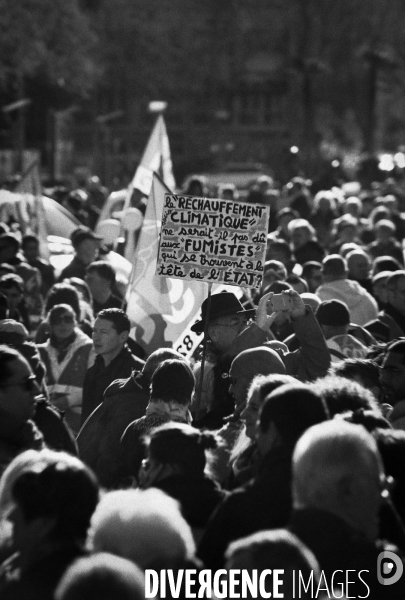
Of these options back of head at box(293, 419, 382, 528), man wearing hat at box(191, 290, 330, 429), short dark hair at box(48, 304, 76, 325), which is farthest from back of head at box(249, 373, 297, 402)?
short dark hair at box(48, 304, 76, 325)

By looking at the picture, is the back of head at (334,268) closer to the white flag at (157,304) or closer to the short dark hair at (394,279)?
the short dark hair at (394,279)

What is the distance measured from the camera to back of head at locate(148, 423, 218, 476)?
192 inches

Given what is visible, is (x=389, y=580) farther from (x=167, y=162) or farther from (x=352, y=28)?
(x=352, y=28)

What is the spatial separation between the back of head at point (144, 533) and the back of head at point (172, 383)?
2.31 meters

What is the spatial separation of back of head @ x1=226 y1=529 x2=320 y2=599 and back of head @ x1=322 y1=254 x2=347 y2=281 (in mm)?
7579

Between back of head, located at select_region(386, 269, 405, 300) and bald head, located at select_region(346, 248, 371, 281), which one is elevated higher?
bald head, located at select_region(346, 248, 371, 281)

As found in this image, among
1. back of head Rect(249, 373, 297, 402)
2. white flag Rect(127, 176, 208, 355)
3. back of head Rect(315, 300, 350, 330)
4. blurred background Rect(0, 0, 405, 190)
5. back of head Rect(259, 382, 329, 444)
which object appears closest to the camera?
back of head Rect(259, 382, 329, 444)

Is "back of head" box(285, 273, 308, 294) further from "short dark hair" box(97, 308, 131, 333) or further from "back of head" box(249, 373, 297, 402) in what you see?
"back of head" box(249, 373, 297, 402)

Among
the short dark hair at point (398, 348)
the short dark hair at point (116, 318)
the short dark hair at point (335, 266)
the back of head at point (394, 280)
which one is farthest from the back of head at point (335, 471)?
the short dark hair at point (335, 266)

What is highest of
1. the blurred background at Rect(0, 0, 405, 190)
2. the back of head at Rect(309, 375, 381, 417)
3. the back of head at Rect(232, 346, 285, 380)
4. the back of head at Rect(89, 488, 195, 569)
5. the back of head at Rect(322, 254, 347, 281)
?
the blurred background at Rect(0, 0, 405, 190)

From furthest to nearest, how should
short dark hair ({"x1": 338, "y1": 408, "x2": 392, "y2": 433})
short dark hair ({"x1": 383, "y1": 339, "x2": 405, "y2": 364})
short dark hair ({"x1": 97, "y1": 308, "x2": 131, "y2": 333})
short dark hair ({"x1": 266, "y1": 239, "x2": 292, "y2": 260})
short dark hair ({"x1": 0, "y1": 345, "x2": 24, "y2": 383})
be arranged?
short dark hair ({"x1": 266, "y1": 239, "x2": 292, "y2": 260}) → short dark hair ({"x1": 97, "y1": 308, "x2": 131, "y2": 333}) → short dark hair ({"x1": 383, "y1": 339, "x2": 405, "y2": 364}) → short dark hair ({"x1": 0, "y1": 345, "x2": 24, "y2": 383}) → short dark hair ({"x1": 338, "y1": 408, "x2": 392, "y2": 433})

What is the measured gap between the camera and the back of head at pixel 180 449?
16.0 feet

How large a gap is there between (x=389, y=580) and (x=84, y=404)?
428 centimetres

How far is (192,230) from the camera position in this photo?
28.3 ft
